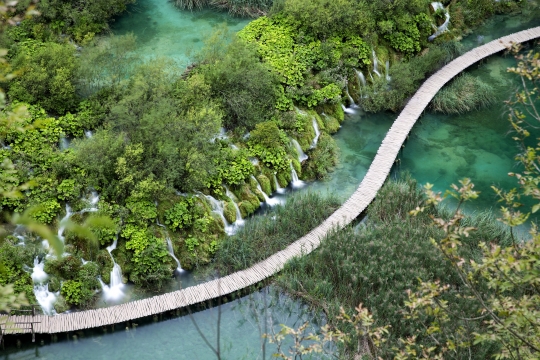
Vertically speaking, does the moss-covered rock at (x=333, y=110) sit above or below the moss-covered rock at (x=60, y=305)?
above

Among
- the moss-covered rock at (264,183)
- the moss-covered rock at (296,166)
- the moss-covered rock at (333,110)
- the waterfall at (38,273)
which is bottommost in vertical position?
the waterfall at (38,273)

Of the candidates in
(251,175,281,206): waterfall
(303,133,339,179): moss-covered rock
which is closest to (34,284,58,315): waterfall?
(251,175,281,206): waterfall

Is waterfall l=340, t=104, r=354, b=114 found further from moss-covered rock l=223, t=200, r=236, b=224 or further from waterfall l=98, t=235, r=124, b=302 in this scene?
waterfall l=98, t=235, r=124, b=302

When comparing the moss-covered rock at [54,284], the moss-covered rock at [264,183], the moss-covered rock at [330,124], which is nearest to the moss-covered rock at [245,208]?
the moss-covered rock at [264,183]

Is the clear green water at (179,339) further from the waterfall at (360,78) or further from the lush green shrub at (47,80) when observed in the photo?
the waterfall at (360,78)

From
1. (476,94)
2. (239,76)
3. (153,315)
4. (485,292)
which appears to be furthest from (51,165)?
(476,94)

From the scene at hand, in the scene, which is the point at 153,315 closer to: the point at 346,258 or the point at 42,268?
the point at 42,268

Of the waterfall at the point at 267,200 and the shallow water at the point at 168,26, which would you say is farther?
the shallow water at the point at 168,26

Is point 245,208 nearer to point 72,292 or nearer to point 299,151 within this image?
point 299,151
